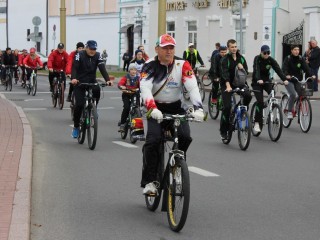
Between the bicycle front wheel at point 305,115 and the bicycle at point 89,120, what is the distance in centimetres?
456

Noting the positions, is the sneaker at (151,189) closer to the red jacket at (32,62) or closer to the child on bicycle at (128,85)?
the child on bicycle at (128,85)

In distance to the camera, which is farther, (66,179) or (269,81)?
(269,81)

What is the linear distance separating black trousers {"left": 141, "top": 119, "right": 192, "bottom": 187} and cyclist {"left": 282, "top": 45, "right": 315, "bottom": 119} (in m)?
8.43

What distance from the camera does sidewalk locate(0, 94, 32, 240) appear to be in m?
6.33

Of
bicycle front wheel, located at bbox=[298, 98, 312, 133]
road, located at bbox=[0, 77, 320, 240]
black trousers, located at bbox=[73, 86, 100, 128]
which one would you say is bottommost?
road, located at bbox=[0, 77, 320, 240]

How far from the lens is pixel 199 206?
7785 millimetres

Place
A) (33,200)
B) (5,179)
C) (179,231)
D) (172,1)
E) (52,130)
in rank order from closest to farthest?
(179,231) < (33,200) < (5,179) < (52,130) < (172,1)

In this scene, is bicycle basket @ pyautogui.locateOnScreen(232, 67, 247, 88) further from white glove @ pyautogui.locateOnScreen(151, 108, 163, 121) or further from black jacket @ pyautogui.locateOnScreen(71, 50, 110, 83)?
white glove @ pyautogui.locateOnScreen(151, 108, 163, 121)

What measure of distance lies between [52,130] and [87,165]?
4.70m

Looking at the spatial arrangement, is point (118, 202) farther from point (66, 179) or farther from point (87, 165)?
point (87, 165)

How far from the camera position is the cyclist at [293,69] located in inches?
599

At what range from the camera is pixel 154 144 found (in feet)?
23.1

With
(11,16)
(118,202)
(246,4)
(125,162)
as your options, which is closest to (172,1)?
(246,4)

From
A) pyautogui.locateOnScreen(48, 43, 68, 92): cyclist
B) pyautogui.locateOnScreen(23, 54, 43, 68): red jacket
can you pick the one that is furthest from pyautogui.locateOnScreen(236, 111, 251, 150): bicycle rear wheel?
pyautogui.locateOnScreen(23, 54, 43, 68): red jacket
